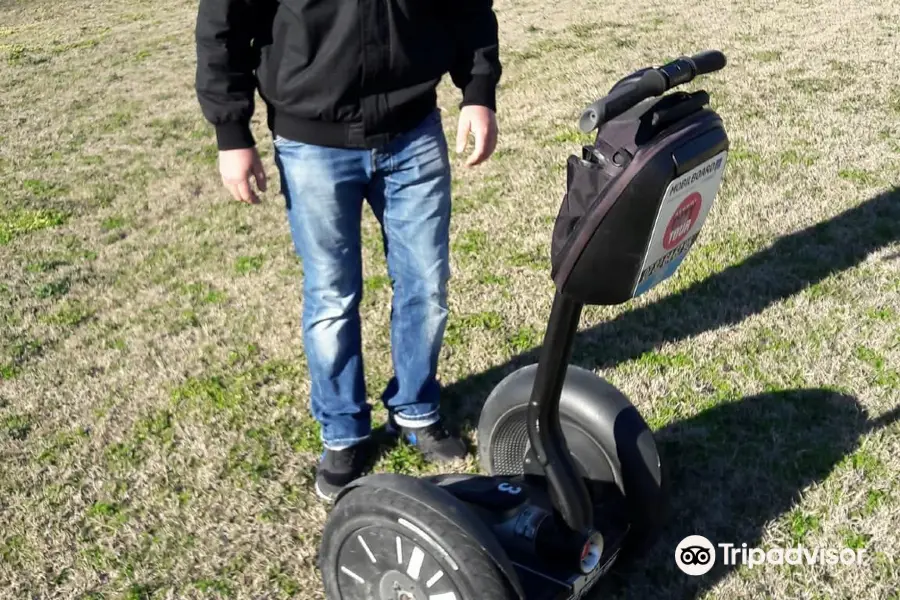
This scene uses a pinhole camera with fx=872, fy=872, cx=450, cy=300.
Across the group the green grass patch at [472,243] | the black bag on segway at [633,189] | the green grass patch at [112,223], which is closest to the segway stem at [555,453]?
the black bag on segway at [633,189]

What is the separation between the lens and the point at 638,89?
183 cm

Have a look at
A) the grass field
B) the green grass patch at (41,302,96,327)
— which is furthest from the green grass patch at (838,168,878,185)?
the green grass patch at (41,302,96,327)

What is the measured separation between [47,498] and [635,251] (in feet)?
8.50

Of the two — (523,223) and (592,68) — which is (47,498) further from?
(592,68)

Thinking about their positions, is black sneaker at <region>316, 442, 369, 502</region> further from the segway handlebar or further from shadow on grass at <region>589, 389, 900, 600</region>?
the segway handlebar

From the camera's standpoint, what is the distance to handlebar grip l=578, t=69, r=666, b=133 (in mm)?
1771

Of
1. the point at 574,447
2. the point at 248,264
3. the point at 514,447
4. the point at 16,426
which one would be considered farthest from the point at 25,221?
the point at 574,447

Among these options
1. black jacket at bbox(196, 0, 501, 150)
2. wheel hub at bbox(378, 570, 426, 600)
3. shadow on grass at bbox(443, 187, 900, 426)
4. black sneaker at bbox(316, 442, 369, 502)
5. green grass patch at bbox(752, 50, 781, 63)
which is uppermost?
black jacket at bbox(196, 0, 501, 150)

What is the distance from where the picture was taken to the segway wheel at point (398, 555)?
6.85 ft

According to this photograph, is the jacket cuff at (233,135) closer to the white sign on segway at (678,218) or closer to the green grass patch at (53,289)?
the white sign on segway at (678,218)

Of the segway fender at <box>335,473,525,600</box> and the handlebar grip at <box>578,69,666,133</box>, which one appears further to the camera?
the segway fender at <box>335,473,525,600</box>

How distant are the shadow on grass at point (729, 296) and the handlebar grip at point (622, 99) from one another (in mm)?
1991

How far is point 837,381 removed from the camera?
11.9ft

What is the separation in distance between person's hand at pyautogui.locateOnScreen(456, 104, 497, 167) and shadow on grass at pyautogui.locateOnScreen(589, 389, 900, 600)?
1176 millimetres
